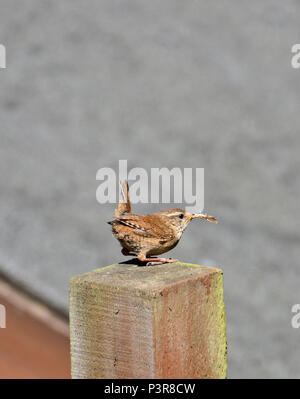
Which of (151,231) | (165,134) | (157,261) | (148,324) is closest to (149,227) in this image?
(151,231)

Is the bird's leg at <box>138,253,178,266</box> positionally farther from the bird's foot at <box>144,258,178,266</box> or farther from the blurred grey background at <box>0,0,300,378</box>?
the blurred grey background at <box>0,0,300,378</box>

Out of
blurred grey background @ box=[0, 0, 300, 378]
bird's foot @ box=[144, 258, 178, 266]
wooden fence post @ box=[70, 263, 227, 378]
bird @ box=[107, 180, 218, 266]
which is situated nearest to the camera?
wooden fence post @ box=[70, 263, 227, 378]

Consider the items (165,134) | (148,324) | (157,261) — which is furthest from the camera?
(165,134)

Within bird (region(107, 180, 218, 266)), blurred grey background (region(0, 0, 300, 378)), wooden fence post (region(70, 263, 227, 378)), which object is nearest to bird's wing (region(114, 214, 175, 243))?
bird (region(107, 180, 218, 266))

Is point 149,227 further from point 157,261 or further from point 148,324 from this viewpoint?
point 148,324

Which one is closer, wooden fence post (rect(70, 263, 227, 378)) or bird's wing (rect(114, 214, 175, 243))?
wooden fence post (rect(70, 263, 227, 378))

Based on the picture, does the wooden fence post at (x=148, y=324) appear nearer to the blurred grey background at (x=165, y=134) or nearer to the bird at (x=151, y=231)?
the bird at (x=151, y=231)

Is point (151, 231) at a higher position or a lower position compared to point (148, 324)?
higher
